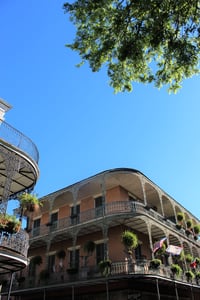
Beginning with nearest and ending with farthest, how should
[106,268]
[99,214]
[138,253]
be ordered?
[106,268] → [99,214] → [138,253]

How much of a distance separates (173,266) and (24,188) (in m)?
9.89

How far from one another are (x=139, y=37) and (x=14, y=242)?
29.5 feet

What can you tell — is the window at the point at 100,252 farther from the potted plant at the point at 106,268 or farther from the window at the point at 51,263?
the window at the point at 51,263

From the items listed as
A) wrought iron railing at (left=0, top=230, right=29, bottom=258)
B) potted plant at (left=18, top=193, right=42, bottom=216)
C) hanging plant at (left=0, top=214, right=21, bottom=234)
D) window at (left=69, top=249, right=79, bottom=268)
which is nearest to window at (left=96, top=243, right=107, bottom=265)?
window at (left=69, top=249, right=79, bottom=268)

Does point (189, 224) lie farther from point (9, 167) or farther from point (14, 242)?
point (9, 167)

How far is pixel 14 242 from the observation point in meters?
10.8

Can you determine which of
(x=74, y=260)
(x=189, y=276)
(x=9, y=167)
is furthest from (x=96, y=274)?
(x=9, y=167)

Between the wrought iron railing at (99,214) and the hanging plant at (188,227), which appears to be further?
the hanging plant at (188,227)

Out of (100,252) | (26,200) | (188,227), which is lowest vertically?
(100,252)

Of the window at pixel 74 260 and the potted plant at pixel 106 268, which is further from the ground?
the window at pixel 74 260

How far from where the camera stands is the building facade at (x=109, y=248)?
15298 millimetres

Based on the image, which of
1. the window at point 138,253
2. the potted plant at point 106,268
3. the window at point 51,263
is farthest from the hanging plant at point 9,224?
the window at point 51,263

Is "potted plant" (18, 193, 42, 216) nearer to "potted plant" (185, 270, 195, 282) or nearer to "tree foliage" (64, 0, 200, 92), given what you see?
"tree foliage" (64, 0, 200, 92)

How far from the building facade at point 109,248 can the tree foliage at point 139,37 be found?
30.8 feet
